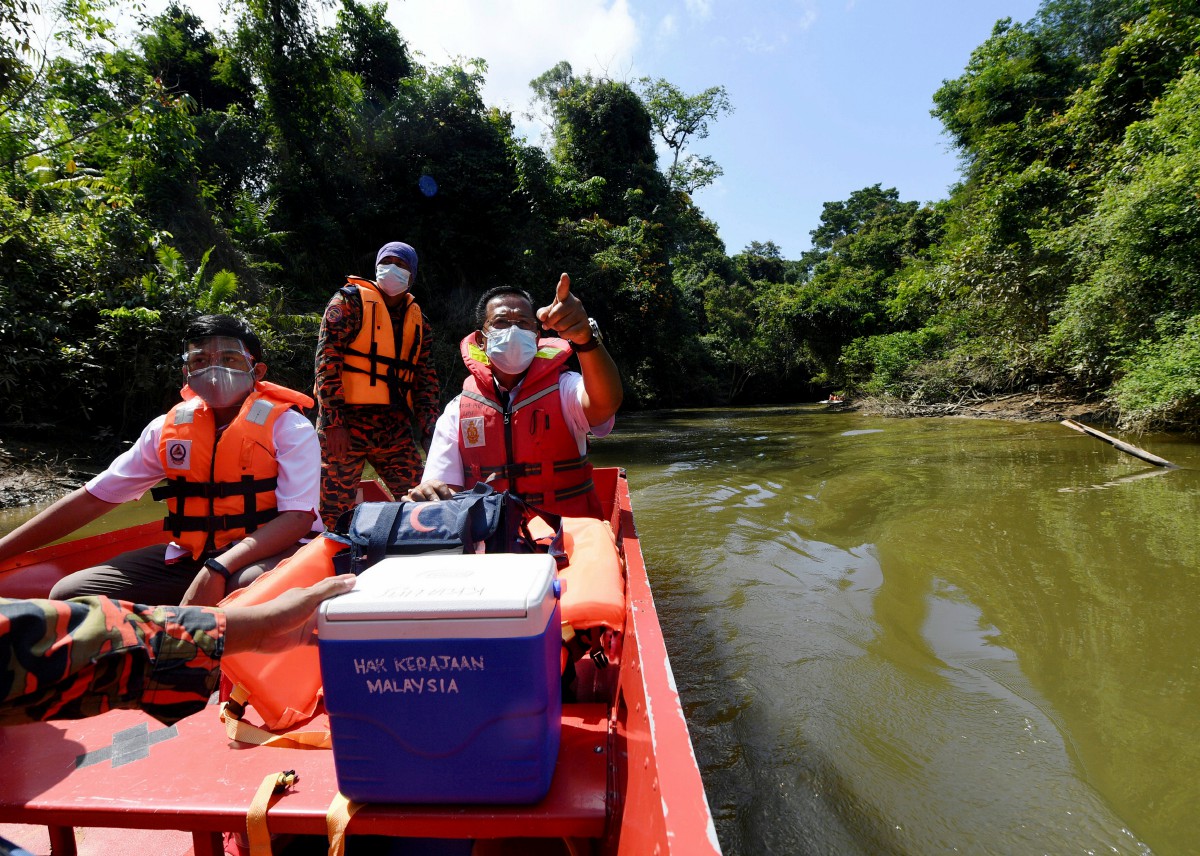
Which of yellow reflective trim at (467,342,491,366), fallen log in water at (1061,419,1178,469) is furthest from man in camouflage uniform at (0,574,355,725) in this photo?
fallen log in water at (1061,419,1178,469)

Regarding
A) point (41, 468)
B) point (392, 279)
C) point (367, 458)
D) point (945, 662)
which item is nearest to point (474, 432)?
point (367, 458)

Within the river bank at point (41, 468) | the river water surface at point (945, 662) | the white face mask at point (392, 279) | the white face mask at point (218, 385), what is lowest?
the river water surface at point (945, 662)

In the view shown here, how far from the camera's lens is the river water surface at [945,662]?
186 cm

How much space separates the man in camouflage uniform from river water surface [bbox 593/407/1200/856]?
5.13 ft

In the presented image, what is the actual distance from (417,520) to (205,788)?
0.75 meters

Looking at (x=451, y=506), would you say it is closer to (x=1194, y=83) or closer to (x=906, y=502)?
(x=906, y=502)

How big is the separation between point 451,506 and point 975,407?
15035 millimetres

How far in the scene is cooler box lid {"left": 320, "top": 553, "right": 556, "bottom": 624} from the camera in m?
1.04

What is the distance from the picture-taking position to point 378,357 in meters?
3.30

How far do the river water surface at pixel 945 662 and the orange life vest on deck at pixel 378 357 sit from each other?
84.0 inches

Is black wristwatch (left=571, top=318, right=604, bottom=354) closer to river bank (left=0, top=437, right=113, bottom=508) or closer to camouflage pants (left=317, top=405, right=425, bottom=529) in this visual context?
camouflage pants (left=317, top=405, right=425, bottom=529)

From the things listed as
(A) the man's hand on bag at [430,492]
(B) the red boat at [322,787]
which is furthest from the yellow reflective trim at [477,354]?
(B) the red boat at [322,787]

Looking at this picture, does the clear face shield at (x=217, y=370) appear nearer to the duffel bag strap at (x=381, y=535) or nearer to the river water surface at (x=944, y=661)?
the duffel bag strap at (x=381, y=535)

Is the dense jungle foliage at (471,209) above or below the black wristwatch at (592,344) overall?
above
